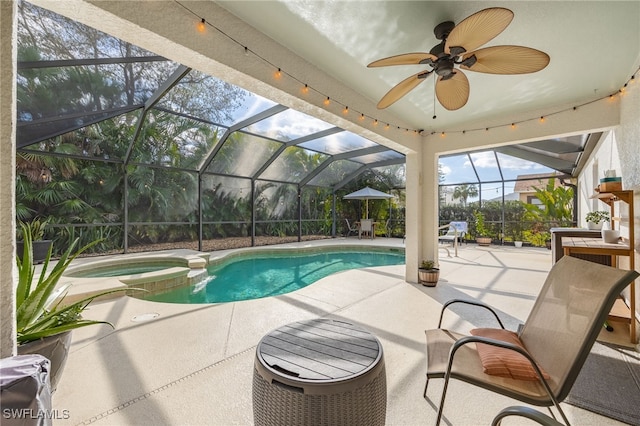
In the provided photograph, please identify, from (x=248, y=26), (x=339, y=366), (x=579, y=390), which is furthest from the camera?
(x=248, y=26)

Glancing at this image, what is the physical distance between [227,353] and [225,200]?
746 cm

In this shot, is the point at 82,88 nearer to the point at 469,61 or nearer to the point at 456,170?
the point at 469,61

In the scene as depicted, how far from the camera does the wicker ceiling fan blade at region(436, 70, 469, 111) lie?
238 centimetres

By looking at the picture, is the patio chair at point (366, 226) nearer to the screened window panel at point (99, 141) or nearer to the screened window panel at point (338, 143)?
the screened window panel at point (338, 143)

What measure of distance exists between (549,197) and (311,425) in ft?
35.7

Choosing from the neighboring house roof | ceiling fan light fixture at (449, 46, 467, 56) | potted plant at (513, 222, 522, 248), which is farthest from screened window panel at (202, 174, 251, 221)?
the neighboring house roof

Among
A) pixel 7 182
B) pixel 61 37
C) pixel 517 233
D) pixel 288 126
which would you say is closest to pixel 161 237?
pixel 288 126

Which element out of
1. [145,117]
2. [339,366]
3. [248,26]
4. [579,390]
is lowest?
[579,390]

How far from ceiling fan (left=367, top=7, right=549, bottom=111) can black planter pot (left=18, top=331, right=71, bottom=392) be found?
2867 millimetres

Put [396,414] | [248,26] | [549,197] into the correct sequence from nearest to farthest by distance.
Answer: [396,414] → [248,26] → [549,197]

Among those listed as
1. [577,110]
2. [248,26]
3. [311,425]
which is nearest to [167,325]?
[311,425]

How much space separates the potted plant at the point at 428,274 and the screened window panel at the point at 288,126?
3793 mm

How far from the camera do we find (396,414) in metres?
1.75

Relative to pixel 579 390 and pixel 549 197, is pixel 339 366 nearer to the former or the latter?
pixel 579 390
